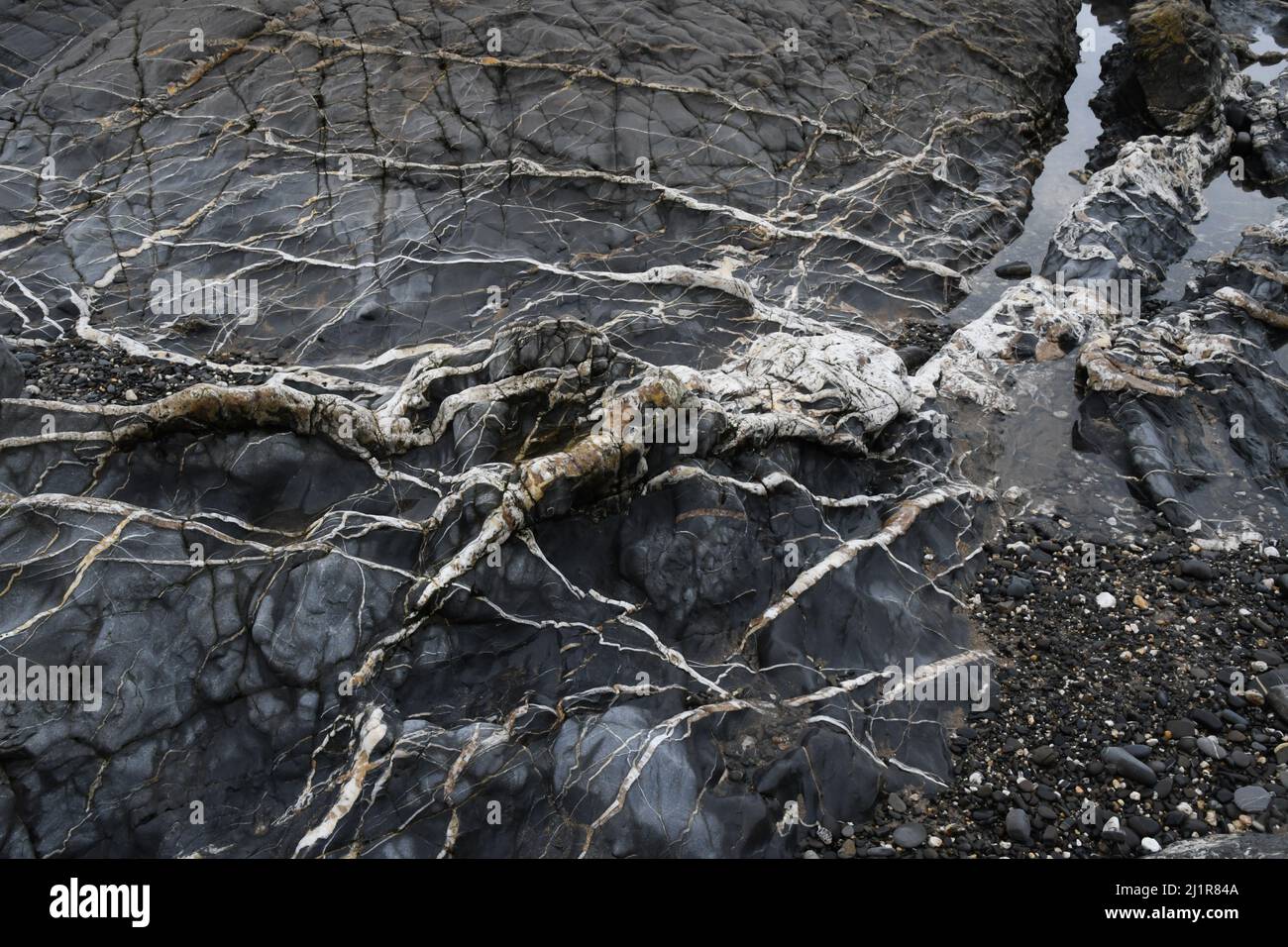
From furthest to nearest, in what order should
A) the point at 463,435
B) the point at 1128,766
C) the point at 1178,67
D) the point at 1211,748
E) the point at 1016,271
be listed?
the point at 1178,67, the point at 1016,271, the point at 463,435, the point at 1211,748, the point at 1128,766

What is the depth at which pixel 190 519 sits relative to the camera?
7.59m

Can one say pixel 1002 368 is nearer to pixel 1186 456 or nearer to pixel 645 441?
pixel 1186 456

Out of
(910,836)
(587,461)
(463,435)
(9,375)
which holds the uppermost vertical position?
(9,375)

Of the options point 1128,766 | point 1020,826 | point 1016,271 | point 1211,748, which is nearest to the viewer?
point 1020,826

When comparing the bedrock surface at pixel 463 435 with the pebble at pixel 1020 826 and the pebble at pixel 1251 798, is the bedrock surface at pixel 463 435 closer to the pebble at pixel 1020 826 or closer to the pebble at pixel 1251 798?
the pebble at pixel 1020 826

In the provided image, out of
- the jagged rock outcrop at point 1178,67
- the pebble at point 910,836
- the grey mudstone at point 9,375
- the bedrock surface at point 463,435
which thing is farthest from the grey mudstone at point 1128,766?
the jagged rock outcrop at point 1178,67

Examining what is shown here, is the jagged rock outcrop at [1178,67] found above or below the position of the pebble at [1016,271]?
above

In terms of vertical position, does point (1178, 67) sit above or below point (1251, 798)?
above

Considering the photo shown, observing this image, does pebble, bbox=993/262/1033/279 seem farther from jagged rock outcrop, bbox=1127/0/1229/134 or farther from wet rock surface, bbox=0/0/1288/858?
jagged rock outcrop, bbox=1127/0/1229/134

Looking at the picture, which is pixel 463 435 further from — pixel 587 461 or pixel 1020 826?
pixel 1020 826

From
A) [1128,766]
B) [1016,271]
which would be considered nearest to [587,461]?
[1128,766]

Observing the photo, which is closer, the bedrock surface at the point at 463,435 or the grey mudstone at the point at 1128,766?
the bedrock surface at the point at 463,435
